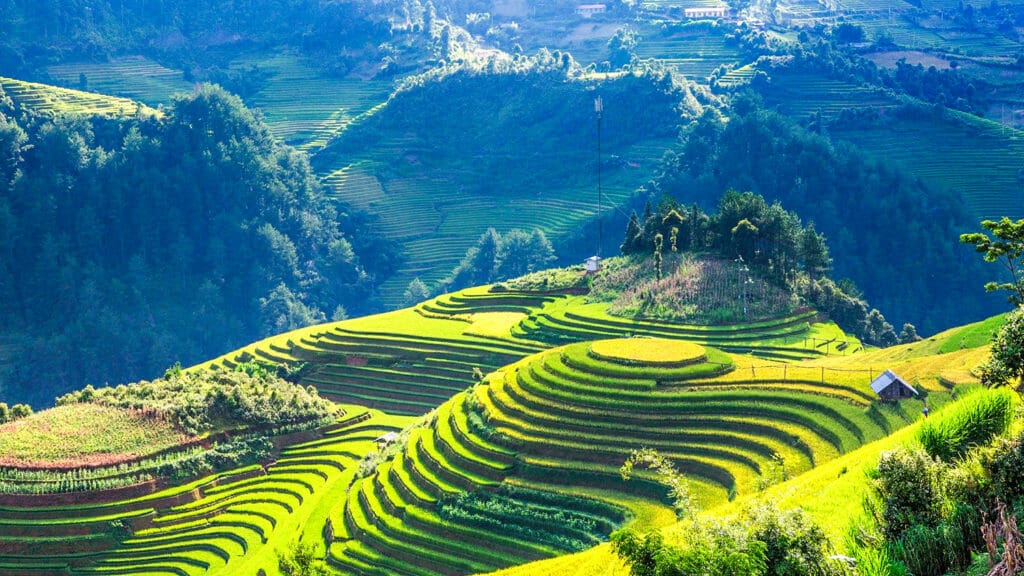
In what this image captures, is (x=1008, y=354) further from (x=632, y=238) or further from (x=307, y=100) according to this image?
(x=307, y=100)

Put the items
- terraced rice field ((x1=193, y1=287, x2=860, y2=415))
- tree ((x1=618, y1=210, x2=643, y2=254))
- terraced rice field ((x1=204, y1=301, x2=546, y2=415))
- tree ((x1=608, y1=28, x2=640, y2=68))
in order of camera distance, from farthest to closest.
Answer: tree ((x1=608, y1=28, x2=640, y2=68))
tree ((x1=618, y1=210, x2=643, y2=254))
terraced rice field ((x1=204, y1=301, x2=546, y2=415))
terraced rice field ((x1=193, y1=287, x2=860, y2=415))

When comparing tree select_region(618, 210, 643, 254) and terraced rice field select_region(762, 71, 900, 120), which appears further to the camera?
terraced rice field select_region(762, 71, 900, 120)

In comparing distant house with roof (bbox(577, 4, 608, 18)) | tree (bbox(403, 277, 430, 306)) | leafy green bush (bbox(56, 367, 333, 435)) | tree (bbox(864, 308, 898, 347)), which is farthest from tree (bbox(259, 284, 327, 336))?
distant house with roof (bbox(577, 4, 608, 18))

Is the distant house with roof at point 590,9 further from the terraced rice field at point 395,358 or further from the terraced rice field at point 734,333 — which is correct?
the terraced rice field at point 734,333

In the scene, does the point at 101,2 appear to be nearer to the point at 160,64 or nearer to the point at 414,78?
the point at 160,64

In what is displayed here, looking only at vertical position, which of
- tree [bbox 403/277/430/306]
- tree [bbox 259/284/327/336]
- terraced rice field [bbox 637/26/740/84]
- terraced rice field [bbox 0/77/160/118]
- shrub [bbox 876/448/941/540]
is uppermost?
terraced rice field [bbox 637/26/740/84]

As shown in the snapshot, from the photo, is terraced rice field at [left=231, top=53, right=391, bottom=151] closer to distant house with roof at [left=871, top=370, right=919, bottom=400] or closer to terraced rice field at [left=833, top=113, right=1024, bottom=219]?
terraced rice field at [left=833, top=113, right=1024, bottom=219]

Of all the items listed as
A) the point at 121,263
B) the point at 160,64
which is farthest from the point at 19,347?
the point at 160,64

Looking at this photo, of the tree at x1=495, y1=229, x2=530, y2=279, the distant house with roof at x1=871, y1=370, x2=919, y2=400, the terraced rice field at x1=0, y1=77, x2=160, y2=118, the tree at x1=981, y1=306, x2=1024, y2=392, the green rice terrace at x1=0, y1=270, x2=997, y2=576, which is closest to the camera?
the tree at x1=981, y1=306, x2=1024, y2=392
